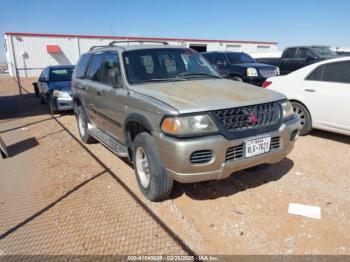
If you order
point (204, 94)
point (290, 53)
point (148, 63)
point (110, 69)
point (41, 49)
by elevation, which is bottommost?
point (41, 49)

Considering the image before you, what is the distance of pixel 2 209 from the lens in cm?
Answer: 362

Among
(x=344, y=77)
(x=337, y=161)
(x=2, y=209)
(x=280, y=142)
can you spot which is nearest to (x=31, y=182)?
(x=2, y=209)

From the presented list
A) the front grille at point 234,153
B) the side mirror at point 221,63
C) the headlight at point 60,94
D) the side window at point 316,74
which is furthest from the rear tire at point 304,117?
the headlight at point 60,94

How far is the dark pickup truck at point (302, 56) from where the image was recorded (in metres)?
12.0

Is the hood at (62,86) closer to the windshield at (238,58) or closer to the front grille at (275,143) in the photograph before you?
the windshield at (238,58)

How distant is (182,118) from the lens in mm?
2902

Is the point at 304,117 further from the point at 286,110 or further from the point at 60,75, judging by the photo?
the point at 60,75

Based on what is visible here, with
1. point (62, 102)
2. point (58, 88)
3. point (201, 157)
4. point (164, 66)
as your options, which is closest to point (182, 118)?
point (201, 157)

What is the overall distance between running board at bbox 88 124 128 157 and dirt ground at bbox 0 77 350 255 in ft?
1.40

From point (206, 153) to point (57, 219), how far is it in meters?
1.88

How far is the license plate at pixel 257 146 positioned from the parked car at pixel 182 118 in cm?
1

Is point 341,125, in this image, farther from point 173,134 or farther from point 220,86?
point 173,134

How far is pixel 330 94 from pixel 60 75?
868cm

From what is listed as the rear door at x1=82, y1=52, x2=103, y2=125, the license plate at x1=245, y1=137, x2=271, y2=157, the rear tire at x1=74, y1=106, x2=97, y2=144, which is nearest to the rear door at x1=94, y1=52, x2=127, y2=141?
the rear door at x1=82, y1=52, x2=103, y2=125
